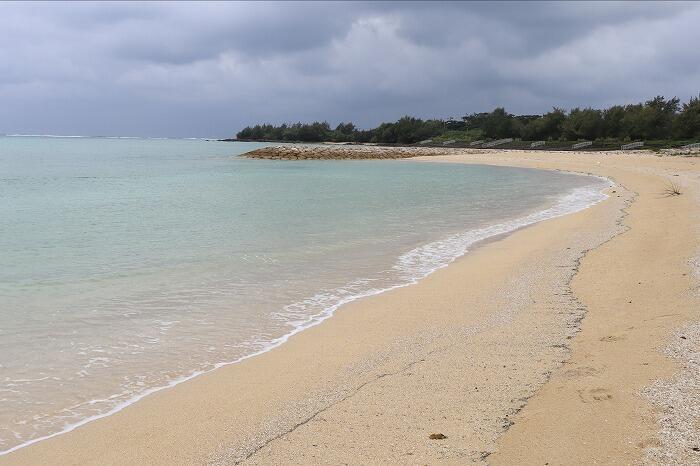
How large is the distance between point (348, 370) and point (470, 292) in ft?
10.1

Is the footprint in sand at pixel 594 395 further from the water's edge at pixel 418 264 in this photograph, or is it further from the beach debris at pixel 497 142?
the beach debris at pixel 497 142

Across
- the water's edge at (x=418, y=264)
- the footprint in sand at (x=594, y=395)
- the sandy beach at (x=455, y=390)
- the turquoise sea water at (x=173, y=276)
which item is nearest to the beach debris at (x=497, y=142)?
the turquoise sea water at (x=173, y=276)

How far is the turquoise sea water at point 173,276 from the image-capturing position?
489 cm

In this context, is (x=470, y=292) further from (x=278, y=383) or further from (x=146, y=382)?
(x=146, y=382)

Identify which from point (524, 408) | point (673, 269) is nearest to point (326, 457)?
point (524, 408)

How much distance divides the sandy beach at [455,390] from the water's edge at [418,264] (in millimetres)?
122

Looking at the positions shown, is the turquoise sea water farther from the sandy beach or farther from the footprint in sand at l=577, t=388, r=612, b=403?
the footprint in sand at l=577, t=388, r=612, b=403

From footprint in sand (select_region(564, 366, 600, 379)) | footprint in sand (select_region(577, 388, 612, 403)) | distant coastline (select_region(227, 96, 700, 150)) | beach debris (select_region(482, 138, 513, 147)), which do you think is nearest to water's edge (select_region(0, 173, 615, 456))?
footprint in sand (select_region(564, 366, 600, 379))

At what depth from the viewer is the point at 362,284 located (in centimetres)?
827

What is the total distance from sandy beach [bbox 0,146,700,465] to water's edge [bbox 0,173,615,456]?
4.8 inches

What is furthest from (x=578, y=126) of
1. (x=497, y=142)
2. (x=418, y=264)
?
(x=418, y=264)

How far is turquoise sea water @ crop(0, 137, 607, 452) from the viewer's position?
489cm

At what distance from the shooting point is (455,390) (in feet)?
13.6

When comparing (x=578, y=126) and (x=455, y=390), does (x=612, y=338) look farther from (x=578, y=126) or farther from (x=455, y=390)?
(x=578, y=126)
